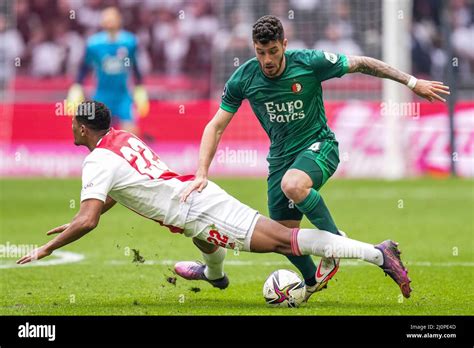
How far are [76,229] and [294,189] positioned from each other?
170 cm

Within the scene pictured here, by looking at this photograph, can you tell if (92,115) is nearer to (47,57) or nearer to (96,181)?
(96,181)

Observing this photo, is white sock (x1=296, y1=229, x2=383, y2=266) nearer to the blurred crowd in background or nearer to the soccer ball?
the soccer ball

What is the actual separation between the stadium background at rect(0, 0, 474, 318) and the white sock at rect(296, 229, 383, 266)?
43 cm

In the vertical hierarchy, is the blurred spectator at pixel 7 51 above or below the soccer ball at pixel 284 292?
above

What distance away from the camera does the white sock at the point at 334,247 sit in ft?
27.4

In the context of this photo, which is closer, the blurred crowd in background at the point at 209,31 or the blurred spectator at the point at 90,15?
the blurred crowd in background at the point at 209,31

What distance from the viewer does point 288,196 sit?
8.37 m

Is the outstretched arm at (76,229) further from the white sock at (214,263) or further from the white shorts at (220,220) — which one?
the white sock at (214,263)

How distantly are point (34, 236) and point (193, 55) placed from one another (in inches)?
547

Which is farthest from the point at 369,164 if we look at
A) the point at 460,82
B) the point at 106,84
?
the point at 106,84

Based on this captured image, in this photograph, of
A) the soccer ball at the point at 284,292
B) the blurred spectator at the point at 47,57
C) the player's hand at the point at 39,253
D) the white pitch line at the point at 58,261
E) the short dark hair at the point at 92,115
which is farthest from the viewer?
the blurred spectator at the point at 47,57

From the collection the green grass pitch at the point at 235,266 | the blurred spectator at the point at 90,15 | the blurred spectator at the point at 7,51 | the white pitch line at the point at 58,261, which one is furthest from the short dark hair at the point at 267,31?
the blurred spectator at the point at 90,15

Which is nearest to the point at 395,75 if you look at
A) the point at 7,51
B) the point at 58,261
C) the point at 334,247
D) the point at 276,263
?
the point at 334,247

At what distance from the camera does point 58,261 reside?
12164mm
